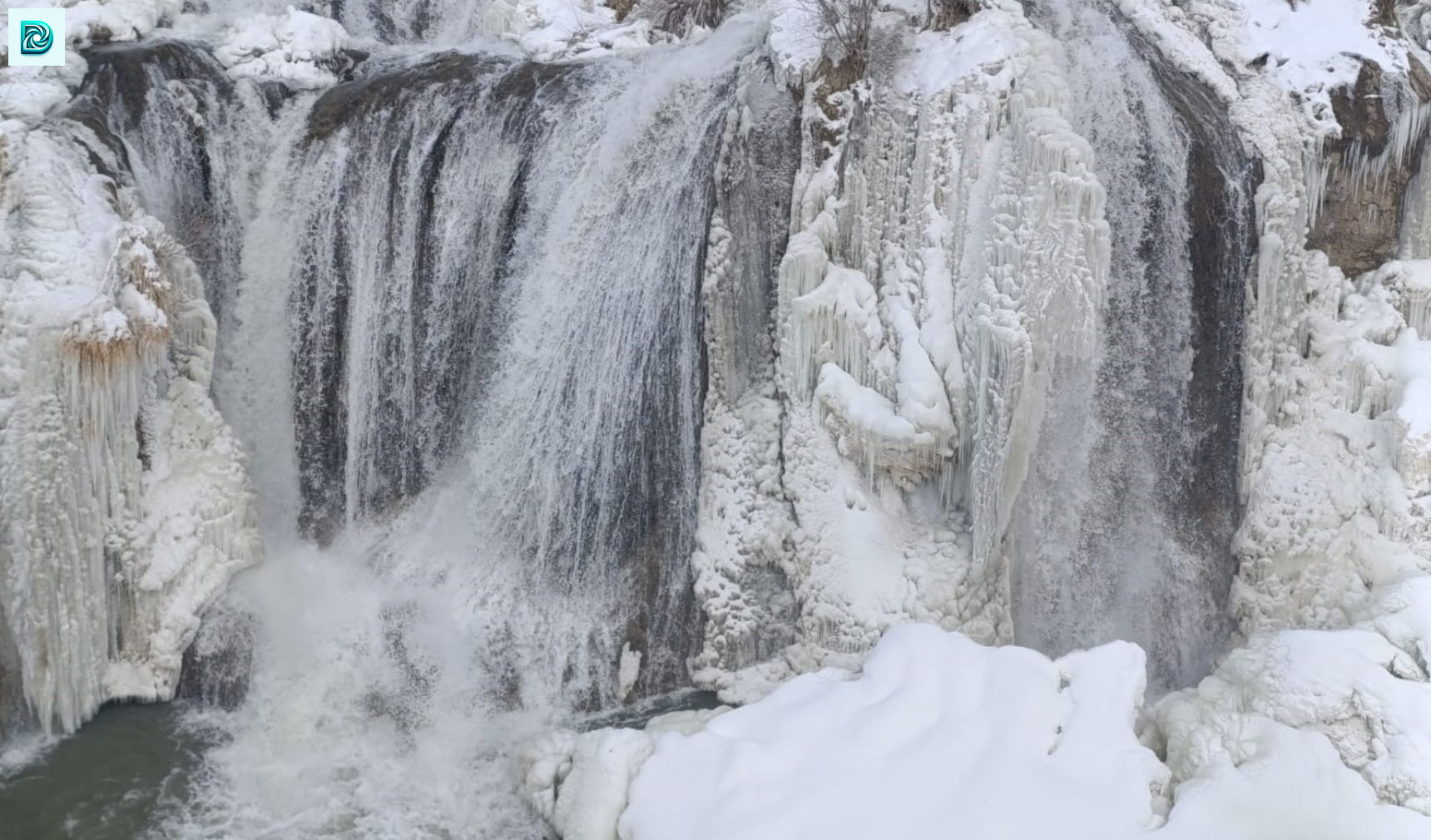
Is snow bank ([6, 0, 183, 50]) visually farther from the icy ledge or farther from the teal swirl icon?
the icy ledge

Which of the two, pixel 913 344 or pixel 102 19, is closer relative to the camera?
pixel 913 344

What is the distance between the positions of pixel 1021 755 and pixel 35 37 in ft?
26.8

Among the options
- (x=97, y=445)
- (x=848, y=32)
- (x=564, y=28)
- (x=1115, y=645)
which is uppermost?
(x=564, y=28)

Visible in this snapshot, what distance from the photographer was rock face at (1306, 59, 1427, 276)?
8398 millimetres

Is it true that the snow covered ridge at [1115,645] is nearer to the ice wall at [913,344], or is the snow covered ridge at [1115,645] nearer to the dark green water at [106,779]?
the ice wall at [913,344]

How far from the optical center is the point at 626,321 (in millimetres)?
8125

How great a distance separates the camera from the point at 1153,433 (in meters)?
8.05

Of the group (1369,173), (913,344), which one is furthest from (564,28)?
(1369,173)

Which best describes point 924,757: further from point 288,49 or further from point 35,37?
Answer: point 35,37

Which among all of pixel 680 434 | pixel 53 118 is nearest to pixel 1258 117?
pixel 680 434

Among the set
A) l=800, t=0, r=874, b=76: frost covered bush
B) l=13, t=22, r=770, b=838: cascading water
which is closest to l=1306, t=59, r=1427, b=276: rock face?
l=800, t=0, r=874, b=76: frost covered bush

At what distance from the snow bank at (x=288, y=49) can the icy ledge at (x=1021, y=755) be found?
5506 millimetres

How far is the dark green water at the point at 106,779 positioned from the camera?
666cm

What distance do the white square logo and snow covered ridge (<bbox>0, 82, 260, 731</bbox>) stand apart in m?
0.59
